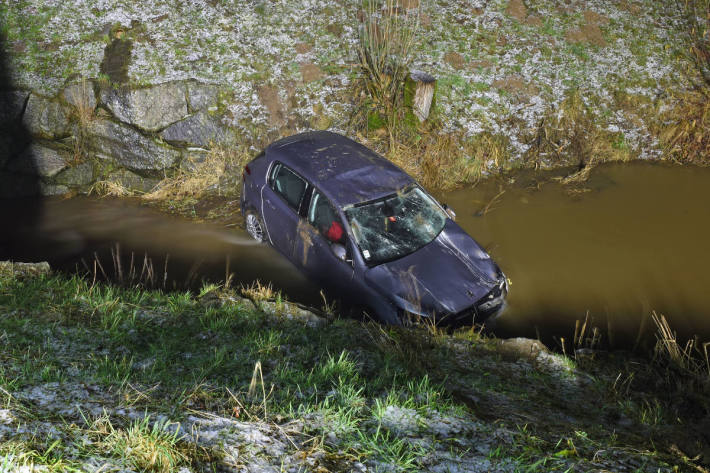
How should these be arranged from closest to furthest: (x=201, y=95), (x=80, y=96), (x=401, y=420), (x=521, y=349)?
(x=401, y=420) < (x=521, y=349) < (x=80, y=96) < (x=201, y=95)

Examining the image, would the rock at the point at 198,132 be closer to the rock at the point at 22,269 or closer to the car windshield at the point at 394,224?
the rock at the point at 22,269

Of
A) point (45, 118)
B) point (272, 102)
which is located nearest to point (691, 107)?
point (272, 102)

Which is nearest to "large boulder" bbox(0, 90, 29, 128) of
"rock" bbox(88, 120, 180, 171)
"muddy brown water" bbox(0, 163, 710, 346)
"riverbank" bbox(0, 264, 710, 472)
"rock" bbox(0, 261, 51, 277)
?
"rock" bbox(88, 120, 180, 171)

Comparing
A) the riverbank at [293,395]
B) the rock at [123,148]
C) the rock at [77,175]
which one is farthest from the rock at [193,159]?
the riverbank at [293,395]

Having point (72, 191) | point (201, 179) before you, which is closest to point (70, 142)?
point (72, 191)

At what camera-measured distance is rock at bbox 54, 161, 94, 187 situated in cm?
865

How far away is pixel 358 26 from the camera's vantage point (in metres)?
10.6

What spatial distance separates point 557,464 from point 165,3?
10.7m

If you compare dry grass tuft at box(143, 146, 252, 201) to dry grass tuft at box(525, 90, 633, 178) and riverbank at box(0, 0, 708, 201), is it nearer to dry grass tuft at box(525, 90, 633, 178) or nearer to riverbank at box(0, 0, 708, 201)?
riverbank at box(0, 0, 708, 201)

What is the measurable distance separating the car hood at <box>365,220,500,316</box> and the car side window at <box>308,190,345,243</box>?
0.62 metres

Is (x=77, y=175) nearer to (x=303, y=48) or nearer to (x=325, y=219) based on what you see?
(x=303, y=48)

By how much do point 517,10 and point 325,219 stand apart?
775 cm

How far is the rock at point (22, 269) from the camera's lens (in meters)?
5.48

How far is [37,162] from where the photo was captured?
28.0 feet
